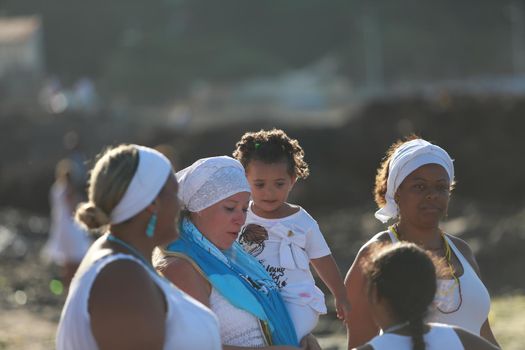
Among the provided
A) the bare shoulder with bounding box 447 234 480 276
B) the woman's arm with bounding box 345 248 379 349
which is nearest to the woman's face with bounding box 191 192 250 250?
the woman's arm with bounding box 345 248 379 349

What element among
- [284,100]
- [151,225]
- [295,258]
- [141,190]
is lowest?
[284,100]

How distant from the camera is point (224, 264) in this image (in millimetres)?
4273

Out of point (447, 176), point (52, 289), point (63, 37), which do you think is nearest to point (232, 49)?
point (63, 37)

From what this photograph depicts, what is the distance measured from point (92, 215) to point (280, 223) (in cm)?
130

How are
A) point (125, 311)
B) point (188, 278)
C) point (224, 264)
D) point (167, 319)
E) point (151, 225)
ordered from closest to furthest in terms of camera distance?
point (125, 311)
point (167, 319)
point (151, 225)
point (188, 278)
point (224, 264)

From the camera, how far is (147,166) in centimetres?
373

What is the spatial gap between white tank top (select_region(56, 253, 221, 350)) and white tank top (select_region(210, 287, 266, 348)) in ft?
1.65

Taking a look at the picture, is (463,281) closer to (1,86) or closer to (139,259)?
(139,259)

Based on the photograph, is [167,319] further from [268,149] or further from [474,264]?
[474,264]

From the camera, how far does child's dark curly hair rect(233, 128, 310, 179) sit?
4.85m

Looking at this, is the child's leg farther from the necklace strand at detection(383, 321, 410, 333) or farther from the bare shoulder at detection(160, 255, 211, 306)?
the necklace strand at detection(383, 321, 410, 333)

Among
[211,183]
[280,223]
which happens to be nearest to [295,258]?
[280,223]

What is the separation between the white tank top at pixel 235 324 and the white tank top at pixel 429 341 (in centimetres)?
74

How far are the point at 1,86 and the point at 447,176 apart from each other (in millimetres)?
→ 70027
